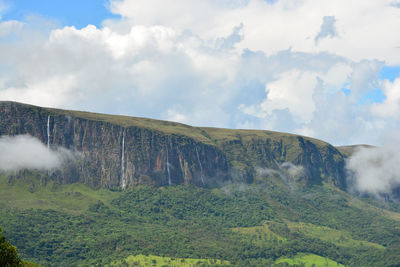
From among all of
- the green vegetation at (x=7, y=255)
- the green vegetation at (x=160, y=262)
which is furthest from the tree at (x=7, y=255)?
the green vegetation at (x=160, y=262)

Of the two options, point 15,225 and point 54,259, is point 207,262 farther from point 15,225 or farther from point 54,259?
point 15,225

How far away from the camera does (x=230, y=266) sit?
195 meters

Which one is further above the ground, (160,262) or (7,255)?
(7,255)

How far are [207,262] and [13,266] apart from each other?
447 ft

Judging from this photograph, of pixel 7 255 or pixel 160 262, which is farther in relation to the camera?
pixel 160 262

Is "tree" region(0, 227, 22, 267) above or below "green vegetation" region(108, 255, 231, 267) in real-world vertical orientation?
above

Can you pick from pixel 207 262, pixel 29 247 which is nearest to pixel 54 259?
pixel 29 247

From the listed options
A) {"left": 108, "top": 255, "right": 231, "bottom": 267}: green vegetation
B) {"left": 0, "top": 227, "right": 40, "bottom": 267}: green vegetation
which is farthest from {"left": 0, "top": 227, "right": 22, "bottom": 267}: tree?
{"left": 108, "top": 255, "right": 231, "bottom": 267}: green vegetation

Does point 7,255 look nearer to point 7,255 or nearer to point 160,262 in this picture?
point 7,255

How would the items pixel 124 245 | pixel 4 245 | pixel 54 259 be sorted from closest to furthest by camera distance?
1. pixel 4 245
2. pixel 54 259
3. pixel 124 245

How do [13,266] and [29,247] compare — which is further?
[29,247]

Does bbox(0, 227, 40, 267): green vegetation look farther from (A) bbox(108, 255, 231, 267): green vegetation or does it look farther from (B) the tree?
(A) bbox(108, 255, 231, 267): green vegetation

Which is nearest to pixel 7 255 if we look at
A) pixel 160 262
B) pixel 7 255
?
pixel 7 255

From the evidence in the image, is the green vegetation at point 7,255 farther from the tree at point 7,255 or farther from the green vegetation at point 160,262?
the green vegetation at point 160,262
